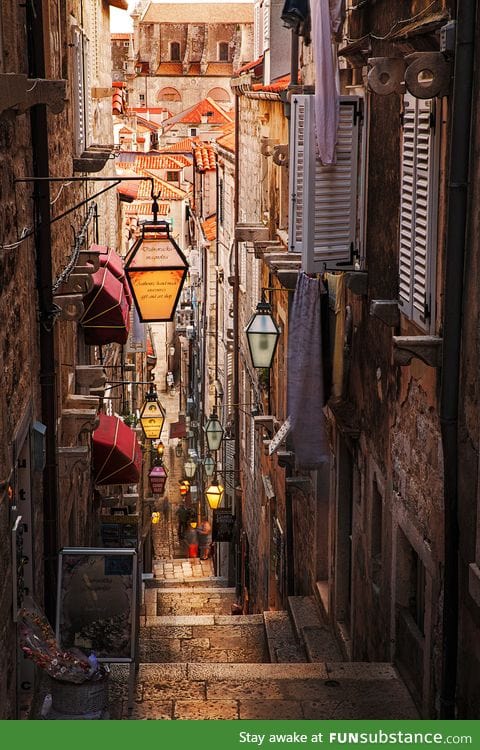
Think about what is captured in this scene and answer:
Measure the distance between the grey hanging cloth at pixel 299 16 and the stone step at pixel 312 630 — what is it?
7752mm

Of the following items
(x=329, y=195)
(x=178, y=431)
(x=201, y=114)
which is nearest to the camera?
(x=329, y=195)

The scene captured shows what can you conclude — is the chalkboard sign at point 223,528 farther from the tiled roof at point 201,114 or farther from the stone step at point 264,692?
the tiled roof at point 201,114

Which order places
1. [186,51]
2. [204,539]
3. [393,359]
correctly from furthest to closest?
[186,51], [204,539], [393,359]

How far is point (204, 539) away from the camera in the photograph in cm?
3762

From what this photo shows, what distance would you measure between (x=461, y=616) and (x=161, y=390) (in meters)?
55.0

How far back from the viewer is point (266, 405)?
64.4ft

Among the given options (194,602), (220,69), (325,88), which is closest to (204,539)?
(194,602)

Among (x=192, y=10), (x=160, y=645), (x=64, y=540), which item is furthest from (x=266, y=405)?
(x=192, y=10)

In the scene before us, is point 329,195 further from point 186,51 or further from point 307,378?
point 186,51

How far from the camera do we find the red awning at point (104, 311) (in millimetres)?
14852

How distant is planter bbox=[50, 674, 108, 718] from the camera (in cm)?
805

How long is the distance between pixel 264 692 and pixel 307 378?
382cm

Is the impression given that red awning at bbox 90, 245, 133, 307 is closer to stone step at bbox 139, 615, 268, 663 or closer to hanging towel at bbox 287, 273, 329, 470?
hanging towel at bbox 287, 273, 329, 470

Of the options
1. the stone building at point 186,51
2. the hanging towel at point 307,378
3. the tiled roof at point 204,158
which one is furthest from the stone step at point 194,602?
the stone building at point 186,51
